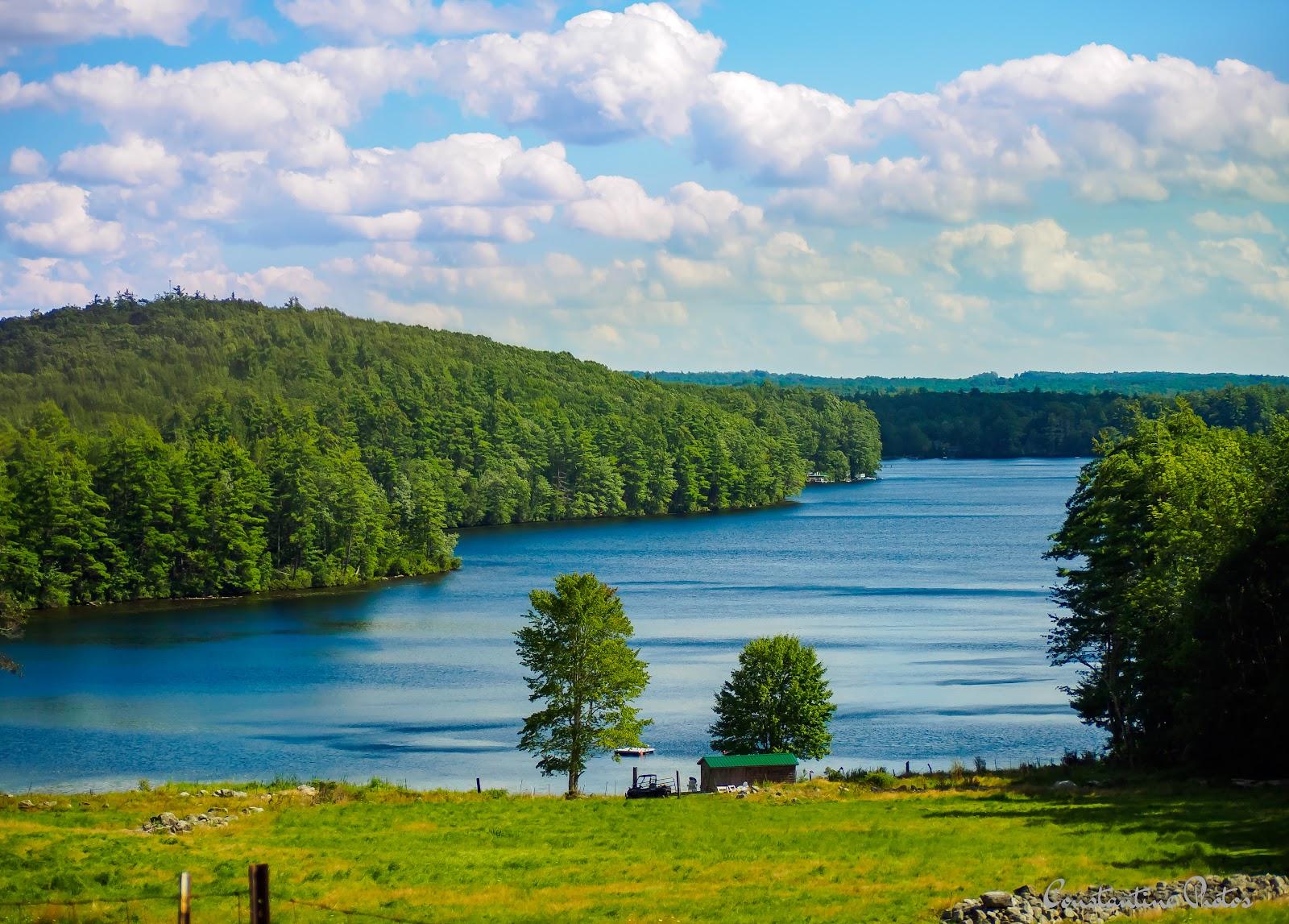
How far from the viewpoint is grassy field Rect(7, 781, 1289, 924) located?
22688 millimetres

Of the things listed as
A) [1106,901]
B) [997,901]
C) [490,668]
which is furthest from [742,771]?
[490,668]

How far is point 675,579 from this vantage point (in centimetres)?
9969

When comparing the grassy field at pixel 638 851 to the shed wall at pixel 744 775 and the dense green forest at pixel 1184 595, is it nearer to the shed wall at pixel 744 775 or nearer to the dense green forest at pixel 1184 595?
the dense green forest at pixel 1184 595

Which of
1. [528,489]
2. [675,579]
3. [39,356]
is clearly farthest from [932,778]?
[39,356]

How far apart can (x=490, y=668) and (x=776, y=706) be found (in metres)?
24.9

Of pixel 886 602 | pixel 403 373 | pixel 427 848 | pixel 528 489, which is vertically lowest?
pixel 427 848

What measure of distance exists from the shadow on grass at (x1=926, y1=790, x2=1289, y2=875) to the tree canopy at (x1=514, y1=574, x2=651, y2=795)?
1277 centimetres

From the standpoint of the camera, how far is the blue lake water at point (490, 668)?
1944 inches

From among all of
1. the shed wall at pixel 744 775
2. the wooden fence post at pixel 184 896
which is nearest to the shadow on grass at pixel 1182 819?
the shed wall at pixel 744 775

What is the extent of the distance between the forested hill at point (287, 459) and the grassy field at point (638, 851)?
1871 cm

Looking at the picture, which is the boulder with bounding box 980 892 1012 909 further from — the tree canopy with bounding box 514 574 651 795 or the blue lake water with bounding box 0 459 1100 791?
the blue lake water with bounding box 0 459 1100 791

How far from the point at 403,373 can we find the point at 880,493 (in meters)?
64.4

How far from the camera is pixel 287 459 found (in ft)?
367

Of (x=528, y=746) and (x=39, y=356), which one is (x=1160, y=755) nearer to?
(x=528, y=746)
